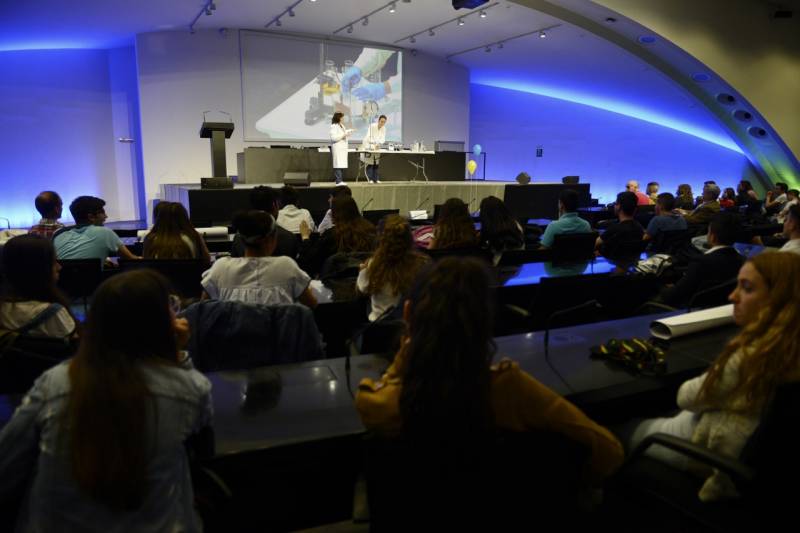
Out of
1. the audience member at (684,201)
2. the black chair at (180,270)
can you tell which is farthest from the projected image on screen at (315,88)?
the black chair at (180,270)

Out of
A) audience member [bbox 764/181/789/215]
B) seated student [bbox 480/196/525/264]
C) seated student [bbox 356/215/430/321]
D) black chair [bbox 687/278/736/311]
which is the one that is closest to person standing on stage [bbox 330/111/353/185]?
seated student [bbox 480/196/525/264]

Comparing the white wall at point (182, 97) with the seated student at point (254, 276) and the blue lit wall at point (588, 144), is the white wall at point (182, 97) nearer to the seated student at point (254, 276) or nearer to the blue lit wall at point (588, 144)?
the blue lit wall at point (588, 144)

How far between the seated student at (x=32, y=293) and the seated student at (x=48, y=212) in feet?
7.41

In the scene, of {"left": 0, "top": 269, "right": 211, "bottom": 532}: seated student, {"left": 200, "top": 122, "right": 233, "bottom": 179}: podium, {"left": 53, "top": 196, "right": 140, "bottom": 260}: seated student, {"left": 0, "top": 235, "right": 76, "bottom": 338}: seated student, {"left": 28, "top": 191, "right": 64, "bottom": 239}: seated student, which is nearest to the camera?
{"left": 0, "top": 269, "right": 211, "bottom": 532}: seated student

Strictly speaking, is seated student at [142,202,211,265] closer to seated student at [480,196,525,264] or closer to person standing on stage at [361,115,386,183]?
seated student at [480,196,525,264]

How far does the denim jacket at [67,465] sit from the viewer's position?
1111 millimetres

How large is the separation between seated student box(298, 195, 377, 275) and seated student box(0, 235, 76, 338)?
6.64 feet

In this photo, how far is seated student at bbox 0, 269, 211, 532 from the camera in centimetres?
108

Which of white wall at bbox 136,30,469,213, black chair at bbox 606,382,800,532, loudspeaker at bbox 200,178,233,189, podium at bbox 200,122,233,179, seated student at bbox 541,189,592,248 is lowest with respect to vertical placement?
black chair at bbox 606,382,800,532

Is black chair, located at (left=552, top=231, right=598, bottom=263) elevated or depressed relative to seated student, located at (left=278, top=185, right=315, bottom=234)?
depressed

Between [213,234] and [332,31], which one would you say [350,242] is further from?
[332,31]

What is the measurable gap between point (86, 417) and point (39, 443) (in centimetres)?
16

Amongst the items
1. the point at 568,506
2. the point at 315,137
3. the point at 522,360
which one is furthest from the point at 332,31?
the point at 568,506

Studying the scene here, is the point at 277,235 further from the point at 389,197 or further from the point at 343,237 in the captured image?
the point at 389,197
